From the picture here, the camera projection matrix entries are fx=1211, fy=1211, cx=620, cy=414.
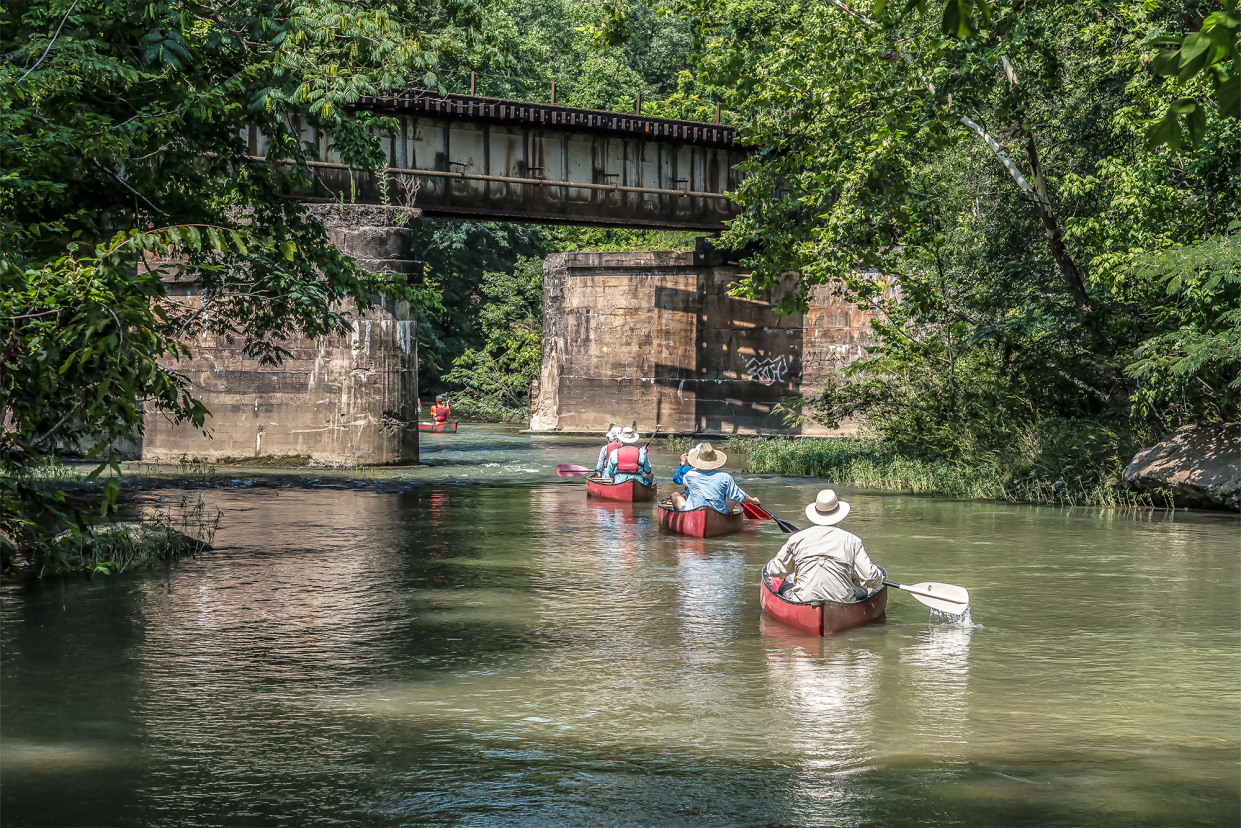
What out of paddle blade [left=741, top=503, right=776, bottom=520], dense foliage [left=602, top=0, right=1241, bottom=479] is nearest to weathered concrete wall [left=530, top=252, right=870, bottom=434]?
dense foliage [left=602, top=0, right=1241, bottom=479]

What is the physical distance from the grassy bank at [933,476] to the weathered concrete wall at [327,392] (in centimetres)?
829

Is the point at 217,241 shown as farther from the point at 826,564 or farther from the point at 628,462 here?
the point at 628,462

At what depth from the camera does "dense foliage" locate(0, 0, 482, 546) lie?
685cm

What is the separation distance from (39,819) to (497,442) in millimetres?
30627

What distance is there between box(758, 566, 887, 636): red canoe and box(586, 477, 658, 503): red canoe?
9.95m

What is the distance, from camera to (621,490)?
20484mm

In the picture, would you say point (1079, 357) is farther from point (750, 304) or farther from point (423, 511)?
point (750, 304)

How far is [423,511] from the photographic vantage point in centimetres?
1858

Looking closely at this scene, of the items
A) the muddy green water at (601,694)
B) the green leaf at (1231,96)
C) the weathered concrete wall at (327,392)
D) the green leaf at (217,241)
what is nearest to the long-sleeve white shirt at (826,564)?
the muddy green water at (601,694)

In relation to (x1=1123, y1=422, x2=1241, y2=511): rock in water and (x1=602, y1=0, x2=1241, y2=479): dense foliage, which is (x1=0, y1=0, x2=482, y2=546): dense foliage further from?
(x1=1123, y1=422, x2=1241, y2=511): rock in water

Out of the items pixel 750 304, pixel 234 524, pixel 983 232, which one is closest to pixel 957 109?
pixel 983 232

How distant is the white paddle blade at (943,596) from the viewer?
34.0ft

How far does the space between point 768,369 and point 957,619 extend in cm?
2606

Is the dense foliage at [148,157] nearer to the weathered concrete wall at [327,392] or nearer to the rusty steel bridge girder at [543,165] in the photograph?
the weathered concrete wall at [327,392]
